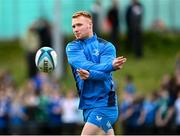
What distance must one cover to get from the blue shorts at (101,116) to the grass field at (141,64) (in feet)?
40.6

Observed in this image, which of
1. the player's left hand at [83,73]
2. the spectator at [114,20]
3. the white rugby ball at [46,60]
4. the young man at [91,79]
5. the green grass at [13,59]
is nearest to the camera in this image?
the player's left hand at [83,73]

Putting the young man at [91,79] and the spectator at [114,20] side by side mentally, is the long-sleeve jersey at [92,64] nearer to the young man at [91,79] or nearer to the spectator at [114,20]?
the young man at [91,79]

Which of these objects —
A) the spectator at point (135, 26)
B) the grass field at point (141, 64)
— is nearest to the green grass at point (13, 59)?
the grass field at point (141, 64)

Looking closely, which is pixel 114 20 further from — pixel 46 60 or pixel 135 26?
pixel 46 60

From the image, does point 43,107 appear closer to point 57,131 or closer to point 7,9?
point 57,131

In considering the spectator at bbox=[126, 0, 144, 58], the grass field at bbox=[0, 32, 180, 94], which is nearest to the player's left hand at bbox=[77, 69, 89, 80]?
the grass field at bbox=[0, 32, 180, 94]

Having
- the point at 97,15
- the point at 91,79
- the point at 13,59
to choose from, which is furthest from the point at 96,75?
the point at 13,59

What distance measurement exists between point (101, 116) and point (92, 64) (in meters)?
0.82

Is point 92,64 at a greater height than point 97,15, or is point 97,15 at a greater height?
point 92,64

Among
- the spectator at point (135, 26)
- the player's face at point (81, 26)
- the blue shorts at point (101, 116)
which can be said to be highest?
the player's face at point (81, 26)

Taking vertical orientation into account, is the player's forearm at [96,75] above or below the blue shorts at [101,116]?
above

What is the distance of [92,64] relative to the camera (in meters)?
13.7

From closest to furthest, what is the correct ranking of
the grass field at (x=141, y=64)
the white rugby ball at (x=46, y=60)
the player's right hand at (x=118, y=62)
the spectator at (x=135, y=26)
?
the player's right hand at (x=118, y=62)
the white rugby ball at (x=46, y=60)
the spectator at (x=135, y=26)
the grass field at (x=141, y=64)

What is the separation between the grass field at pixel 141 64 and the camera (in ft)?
93.7
